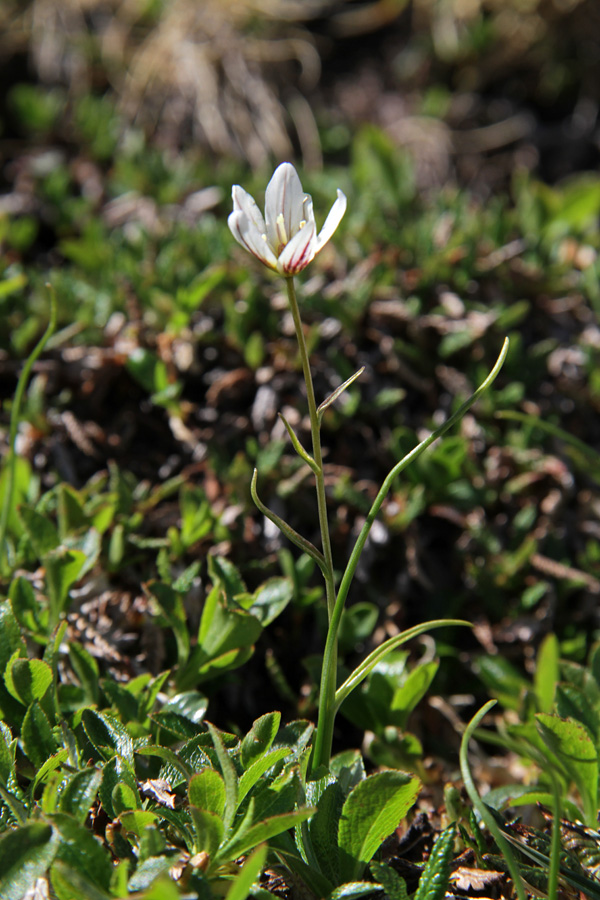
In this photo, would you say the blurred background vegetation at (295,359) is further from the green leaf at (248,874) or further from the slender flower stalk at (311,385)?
the green leaf at (248,874)

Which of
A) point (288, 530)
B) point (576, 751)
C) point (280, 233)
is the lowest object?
point (576, 751)

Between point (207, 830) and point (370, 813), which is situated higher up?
point (207, 830)

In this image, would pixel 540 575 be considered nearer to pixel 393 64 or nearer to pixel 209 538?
pixel 209 538

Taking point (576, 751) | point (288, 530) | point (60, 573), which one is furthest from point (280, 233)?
point (576, 751)

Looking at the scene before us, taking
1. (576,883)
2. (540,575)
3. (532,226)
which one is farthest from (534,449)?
(576,883)

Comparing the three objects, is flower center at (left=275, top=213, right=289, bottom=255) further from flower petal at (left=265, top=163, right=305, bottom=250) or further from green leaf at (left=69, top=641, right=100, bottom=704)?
green leaf at (left=69, top=641, right=100, bottom=704)

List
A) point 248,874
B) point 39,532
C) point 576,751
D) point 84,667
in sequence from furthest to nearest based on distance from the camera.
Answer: point 39,532 → point 84,667 → point 576,751 → point 248,874

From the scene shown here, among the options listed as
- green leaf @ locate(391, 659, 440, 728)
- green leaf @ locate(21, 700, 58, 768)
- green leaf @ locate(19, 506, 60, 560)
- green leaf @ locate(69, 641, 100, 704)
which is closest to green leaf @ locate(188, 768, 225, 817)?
green leaf @ locate(21, 700, 58, 768)

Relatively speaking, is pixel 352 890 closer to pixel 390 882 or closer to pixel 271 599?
pixel 390 882
